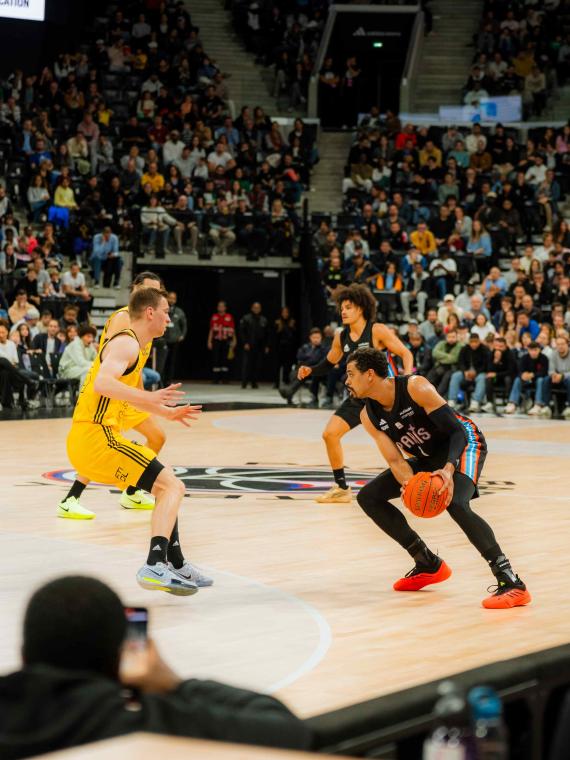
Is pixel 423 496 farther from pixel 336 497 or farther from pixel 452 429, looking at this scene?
pixel 336 497

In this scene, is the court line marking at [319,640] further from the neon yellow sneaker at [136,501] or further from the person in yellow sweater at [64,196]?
the person in yellow sweater at [64,196]

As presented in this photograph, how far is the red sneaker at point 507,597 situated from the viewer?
593 cm

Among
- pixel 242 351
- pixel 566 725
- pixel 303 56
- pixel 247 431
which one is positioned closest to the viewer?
pixel 566 725

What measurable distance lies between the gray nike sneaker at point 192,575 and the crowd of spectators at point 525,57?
23169 millimetres

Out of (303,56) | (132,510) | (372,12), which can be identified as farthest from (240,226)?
(132,510)

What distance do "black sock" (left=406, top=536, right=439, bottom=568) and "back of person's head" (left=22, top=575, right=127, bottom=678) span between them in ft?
14.1

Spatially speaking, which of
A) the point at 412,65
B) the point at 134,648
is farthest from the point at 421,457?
the point at 412,65

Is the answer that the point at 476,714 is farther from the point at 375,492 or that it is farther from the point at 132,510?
the point at 132,510

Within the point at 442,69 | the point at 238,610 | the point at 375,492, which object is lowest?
the point at 238,610

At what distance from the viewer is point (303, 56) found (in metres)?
29.6

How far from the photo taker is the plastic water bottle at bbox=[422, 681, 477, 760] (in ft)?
7.29

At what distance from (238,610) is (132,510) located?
3.30 m

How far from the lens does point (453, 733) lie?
2.27 meters

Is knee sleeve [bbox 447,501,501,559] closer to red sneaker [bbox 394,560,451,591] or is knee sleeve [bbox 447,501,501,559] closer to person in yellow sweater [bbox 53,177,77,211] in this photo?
red sneaker [bbox 394,560,451,591]
